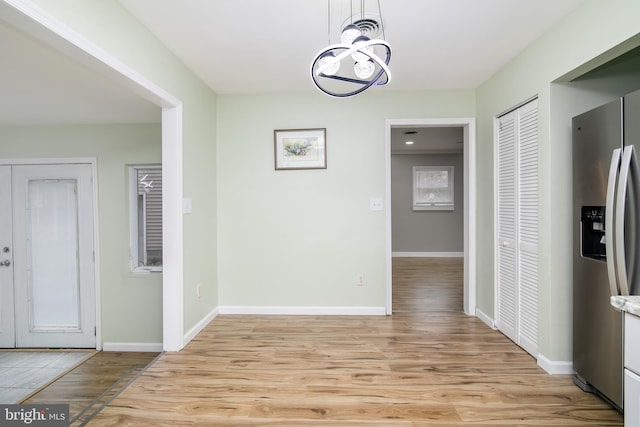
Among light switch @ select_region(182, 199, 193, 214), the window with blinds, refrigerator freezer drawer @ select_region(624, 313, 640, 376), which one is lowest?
refrigerator freezer drawer @ select_region(624, 313, 640, 376)

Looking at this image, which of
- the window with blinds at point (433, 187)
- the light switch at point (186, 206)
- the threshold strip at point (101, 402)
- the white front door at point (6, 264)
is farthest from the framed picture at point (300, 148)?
the window with blinds at point (433, 187)

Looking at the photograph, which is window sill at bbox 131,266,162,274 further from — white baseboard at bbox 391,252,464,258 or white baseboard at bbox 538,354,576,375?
white baseboard at bbox 391,252,464,258

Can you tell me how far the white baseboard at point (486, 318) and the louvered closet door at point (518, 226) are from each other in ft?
0.23

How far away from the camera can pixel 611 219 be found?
1.76 m

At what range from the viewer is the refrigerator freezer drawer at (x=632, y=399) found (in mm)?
1103

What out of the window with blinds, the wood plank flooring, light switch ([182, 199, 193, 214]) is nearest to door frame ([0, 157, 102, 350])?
the wood plank flooring

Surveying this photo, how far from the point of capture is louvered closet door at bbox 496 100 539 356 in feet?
8.32

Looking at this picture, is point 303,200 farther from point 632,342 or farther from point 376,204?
point 632,342

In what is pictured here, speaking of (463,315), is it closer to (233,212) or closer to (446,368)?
(446,368)

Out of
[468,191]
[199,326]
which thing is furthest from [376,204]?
[199,326]

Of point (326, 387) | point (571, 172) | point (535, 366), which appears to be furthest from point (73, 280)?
point (571, 172)

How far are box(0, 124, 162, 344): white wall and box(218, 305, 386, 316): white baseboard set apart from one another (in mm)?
1011

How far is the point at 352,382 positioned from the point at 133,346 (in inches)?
119

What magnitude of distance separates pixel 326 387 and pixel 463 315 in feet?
6.74
